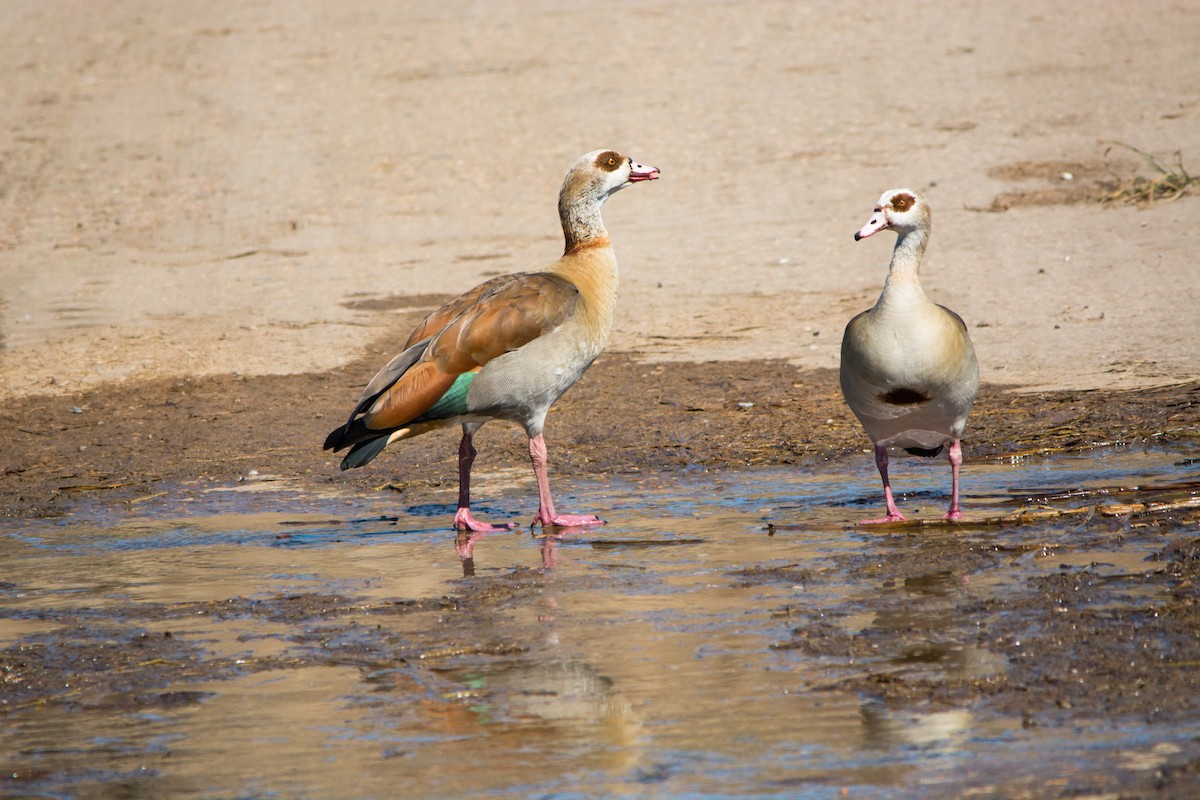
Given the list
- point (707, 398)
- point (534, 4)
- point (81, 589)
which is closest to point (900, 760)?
point (81, 589)

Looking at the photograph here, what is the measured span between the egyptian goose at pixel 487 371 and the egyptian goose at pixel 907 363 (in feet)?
4.46

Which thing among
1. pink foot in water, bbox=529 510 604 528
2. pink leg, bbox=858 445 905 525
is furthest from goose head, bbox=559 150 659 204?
pink leg, bbox=858 445 905 525

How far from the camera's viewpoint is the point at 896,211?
23.8ft

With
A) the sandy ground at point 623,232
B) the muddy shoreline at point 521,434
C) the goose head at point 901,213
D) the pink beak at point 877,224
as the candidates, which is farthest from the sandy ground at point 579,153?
the pink beak at point 877,224

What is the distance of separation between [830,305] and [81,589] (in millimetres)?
6692

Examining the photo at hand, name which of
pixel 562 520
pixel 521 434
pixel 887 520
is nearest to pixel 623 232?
pixel 521 434

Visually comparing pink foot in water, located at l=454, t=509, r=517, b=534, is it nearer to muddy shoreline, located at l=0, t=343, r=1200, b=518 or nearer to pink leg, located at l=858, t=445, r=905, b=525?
muddy shoreline, located at l=0, t=343, r=1200, b=518

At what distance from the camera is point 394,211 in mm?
15633

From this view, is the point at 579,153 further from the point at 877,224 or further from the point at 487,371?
the point at 877,224

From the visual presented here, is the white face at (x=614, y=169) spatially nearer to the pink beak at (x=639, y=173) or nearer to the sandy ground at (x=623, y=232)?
the pink beak at (x=639, y=173)

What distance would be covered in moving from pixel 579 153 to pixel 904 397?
10269mm

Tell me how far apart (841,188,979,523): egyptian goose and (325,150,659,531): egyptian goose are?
136cm

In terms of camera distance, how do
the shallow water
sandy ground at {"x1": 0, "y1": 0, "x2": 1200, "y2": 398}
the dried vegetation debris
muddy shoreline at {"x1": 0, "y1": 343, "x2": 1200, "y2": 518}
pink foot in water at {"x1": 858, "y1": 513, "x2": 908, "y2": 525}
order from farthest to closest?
1. the dried vegetation debris
2. sandy ground at {"x1": 0, "y1": 0, "x2": 1200, "y2": 398}
3. muddy shoreline at {"x1": 0, "y1": 343, "x2": 1200, "y2": 518}
4. pink foot in water at {"x1": 858, "y1": 513, "x2": 908, "y2": 525}
5. the shallow water

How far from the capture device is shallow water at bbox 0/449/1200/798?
416 cm
